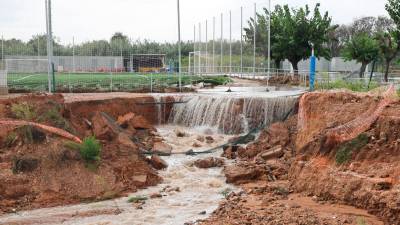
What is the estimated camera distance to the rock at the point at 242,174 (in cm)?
1448

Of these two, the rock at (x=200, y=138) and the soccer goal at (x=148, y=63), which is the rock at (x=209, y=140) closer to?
the rock at (x=200, y=138)

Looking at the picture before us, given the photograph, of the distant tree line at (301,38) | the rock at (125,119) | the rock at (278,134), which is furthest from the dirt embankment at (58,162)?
the distant tree line at (301,38)

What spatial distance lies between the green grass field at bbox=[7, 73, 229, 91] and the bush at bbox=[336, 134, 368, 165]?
1471 cm

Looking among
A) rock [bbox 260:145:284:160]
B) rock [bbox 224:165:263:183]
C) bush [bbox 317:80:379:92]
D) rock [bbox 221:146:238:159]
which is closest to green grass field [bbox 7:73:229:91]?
rock [bbox 221:146:238:159]

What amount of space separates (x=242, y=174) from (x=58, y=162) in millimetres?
4659

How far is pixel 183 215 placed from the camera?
11805mm

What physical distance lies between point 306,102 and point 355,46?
1668 centimetres

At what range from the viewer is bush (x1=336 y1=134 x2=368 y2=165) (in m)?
12.7

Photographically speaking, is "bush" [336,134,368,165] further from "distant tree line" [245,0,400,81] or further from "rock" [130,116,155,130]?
"distant tree line" [245,0,400,81]

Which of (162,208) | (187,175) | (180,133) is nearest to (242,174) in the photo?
(187,175)

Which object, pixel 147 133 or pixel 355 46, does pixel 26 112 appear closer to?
pixel 147 133

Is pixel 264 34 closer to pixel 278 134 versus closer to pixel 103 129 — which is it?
pixel 278 134

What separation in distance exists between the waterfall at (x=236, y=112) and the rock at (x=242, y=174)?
527 cm

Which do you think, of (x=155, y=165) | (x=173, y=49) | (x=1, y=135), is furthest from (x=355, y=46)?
(x=1, y=135)
